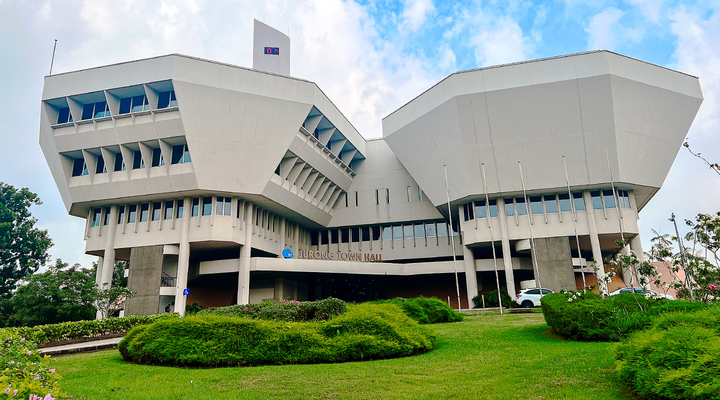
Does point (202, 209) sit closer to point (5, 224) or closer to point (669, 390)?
point (5, 224)

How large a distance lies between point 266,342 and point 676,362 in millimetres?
8532

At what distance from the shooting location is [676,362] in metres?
5.93

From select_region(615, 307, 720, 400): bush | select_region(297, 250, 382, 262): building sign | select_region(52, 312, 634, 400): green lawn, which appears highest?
select_region(297, 250, 382, 262): building sign

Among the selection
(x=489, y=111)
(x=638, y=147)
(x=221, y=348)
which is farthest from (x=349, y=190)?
(x=221, y=348)

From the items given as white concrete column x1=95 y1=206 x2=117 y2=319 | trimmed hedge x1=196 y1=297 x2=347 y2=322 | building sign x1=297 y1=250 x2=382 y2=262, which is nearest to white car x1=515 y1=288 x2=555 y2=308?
building sign x1=297 y1=250 x2=382 y2=262

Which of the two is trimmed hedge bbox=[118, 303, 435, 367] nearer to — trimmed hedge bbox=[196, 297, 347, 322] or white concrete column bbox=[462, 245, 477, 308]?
trimmed hedge bbox=[196, 297, 347, 322]

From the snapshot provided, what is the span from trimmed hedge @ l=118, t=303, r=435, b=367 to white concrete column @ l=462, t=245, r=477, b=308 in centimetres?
2967

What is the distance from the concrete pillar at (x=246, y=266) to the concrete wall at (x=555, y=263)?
24.4 meters

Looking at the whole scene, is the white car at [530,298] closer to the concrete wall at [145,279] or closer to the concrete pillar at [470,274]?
the concrete pillar at [470,274]

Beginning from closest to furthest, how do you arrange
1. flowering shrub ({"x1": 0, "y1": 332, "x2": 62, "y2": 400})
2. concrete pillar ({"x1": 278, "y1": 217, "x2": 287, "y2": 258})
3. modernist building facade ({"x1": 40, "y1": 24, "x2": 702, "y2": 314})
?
flowering shrub ({"x1": 0, "y1": 332, "x2": 62, "y2": 400}) < modernist building facade ({"x1": 40, "y1": 24, "x2": 702, "y2": 314}) < concrete pillar ({"x1": 278, "y1": 217, "x2": 287, "y2": 258})

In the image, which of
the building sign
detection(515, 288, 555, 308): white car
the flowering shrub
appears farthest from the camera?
the building sign

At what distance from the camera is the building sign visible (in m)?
40.5

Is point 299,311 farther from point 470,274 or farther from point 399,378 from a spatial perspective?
point 470,274

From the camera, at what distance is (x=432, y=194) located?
41281 millimetres
